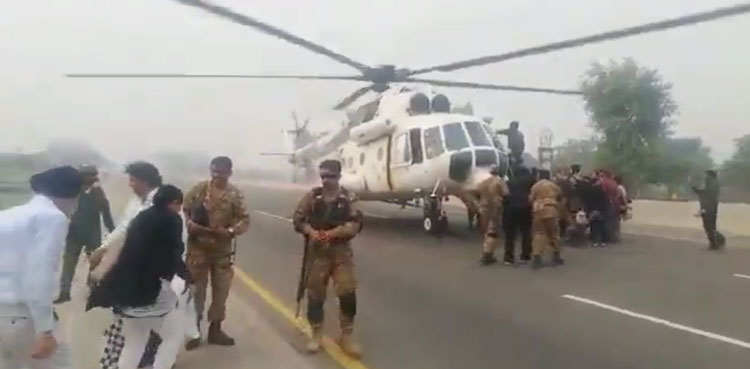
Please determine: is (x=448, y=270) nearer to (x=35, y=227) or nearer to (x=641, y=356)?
(x=641, y=356)

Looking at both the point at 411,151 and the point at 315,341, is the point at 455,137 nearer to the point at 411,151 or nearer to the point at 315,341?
the point at 411,151

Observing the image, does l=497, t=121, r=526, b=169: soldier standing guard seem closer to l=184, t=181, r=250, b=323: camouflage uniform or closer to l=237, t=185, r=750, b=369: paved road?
l=237, t=185, r=750, b=369: paved road

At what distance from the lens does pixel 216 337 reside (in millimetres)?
7605

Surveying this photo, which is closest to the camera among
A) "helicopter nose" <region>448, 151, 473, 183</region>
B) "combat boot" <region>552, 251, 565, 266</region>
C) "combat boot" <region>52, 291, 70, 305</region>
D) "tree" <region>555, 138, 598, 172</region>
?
"combat boot" <region>52, 291, 70, 305</region>

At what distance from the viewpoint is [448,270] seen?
13.1m

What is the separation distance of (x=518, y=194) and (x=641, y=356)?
667cm

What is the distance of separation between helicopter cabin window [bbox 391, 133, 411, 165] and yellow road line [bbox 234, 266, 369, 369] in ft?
18.8

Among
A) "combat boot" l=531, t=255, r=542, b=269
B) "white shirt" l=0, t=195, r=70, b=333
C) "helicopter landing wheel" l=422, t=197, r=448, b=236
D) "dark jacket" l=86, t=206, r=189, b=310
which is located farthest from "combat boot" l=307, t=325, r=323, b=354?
"helicopter landing wheel" l=422, t=197, r=448, b=236

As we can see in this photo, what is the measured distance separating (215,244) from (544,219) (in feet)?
22.8

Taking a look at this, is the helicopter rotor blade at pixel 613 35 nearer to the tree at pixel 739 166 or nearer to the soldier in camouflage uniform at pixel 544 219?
the soldier in camouflage uniform at pixel 544 219

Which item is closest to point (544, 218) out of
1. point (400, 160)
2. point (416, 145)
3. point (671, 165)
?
point (416, 145)

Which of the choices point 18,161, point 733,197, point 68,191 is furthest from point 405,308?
point 733,197

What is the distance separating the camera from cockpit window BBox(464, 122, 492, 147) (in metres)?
17.1

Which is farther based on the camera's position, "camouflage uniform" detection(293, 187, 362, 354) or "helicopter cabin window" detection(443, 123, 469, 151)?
"helicopter cabin window" detection(443, 123, 469, 151)
